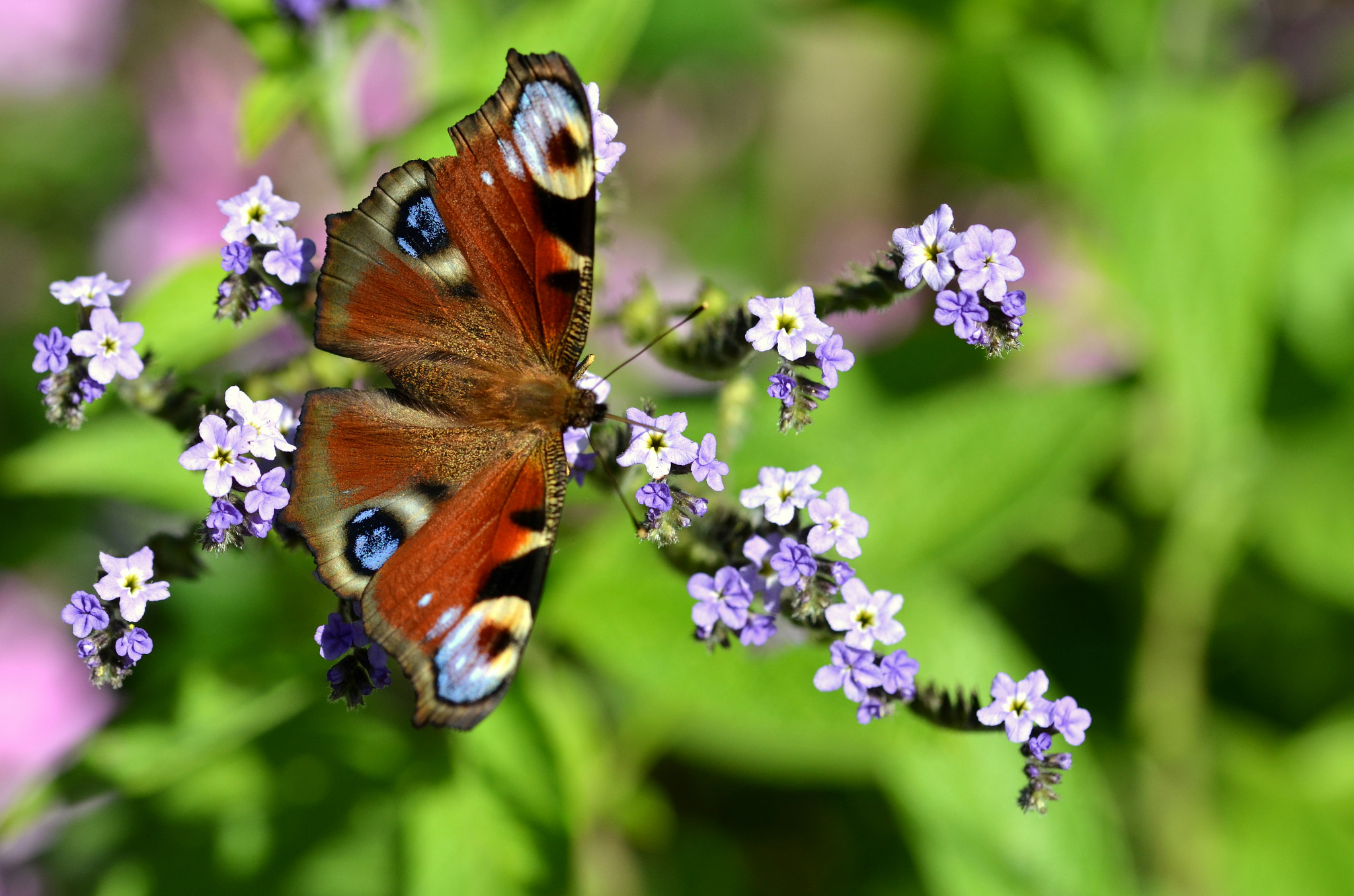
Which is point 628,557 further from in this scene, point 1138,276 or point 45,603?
point 45,603

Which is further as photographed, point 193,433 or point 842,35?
point 842,35

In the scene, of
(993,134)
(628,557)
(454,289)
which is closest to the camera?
(454,289)

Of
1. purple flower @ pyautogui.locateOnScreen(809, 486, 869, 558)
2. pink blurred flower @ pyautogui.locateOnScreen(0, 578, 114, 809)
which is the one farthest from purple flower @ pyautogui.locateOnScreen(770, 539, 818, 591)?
pink blurred flower @ pyautogui.locateOnScreen(0, 578, 114, 809)

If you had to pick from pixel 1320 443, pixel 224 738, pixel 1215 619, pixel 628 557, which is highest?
pixel 224 738

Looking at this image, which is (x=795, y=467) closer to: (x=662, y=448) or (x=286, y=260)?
(x=662, y=448)

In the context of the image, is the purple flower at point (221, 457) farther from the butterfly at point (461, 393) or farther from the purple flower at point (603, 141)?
the purple flower at point (603, 141)

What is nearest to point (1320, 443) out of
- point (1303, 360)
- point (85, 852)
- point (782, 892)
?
point (1303, 360)
